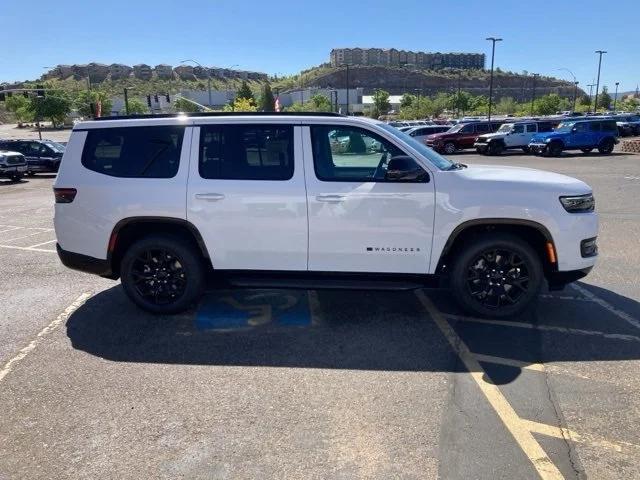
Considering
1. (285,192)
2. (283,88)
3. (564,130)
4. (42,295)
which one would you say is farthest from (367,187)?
(283,88)

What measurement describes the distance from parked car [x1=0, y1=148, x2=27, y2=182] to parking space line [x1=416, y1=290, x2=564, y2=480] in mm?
20761

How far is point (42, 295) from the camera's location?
589cm

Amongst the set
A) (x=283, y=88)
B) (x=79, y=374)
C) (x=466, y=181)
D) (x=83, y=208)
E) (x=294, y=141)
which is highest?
(x=283, y=88)

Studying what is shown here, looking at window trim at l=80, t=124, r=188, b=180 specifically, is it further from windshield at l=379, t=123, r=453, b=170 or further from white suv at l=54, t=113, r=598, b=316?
windshield at l=379, t=123, r=453, b=170

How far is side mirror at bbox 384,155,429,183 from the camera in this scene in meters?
4.46

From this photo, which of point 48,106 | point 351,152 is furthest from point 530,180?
point 48,106

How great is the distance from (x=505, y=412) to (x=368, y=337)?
1.49m

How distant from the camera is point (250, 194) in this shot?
4.70 metres

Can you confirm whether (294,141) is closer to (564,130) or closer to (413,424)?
(413,424)

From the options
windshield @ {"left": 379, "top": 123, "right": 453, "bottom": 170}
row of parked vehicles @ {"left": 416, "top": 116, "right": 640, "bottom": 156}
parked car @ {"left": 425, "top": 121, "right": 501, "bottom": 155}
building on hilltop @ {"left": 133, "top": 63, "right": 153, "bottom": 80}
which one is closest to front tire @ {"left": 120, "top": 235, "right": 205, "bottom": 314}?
windshield @ {"left": 379, "top": 123, "right": 453, "bottom": 170}

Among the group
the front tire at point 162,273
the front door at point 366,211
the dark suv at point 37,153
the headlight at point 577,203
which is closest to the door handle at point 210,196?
the front tire at point 162,273

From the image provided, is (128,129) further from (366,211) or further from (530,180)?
(530,180)

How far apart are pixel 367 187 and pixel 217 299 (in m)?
2.25

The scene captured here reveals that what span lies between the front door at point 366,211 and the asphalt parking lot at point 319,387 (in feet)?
2.17
